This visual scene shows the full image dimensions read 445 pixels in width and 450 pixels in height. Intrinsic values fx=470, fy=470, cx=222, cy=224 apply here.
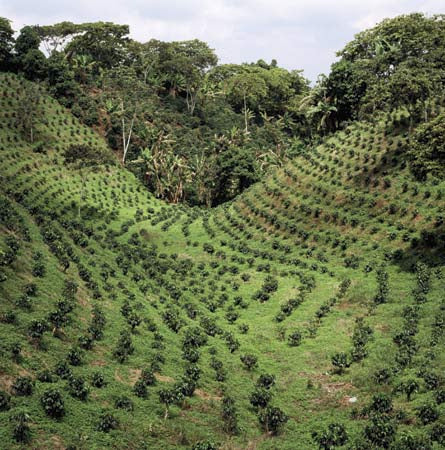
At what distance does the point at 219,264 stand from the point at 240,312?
11.8m

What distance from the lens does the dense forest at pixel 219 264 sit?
77.5 feet

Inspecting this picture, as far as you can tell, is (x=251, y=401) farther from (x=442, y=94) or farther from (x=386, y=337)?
(x=442, y=94)

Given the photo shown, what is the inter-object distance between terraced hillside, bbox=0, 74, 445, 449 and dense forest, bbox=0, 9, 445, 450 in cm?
15

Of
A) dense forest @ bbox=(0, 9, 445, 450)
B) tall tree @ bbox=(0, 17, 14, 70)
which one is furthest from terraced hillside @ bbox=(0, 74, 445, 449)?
tall tree @ bbox=(0, 17, 14, 70)

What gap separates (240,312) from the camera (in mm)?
42625

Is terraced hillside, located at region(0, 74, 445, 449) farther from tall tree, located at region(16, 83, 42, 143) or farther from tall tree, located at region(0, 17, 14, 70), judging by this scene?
tall tree, located at region(0, 17, 14, 70)

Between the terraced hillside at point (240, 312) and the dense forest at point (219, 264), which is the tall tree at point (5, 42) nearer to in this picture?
the dense forest at point (219, 264)

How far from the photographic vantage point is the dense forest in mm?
23613

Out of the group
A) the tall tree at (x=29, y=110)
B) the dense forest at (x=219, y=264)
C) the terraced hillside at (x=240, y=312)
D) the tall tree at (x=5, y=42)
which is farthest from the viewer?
the tall tree at (x=5, y=42)

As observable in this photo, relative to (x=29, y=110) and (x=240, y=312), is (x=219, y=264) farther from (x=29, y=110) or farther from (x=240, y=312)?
(x=29, y=110)

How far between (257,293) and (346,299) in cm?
857

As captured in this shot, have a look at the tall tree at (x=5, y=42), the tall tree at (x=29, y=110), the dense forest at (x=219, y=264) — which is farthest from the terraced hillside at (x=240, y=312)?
the tall tree at (x=5, y=42)

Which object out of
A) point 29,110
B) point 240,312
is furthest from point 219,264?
point 29,110

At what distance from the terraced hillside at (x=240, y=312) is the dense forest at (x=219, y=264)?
150 millimetres
